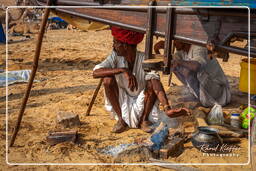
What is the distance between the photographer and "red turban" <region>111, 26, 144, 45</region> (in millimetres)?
4237

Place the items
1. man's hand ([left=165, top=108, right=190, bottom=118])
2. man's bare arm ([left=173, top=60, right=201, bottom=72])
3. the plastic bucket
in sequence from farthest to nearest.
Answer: the plastic bucket → man's bare arm ([left=173, top=60, right=201, bottom=72]) → man's hand ([left=165, top=108, right=190, bottom=118])


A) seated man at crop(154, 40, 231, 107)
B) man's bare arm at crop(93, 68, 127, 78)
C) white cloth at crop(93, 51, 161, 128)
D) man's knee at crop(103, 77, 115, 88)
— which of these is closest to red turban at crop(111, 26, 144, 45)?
white cloth at crop(93, 51, 161, 128)

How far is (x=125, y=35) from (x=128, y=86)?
2.39 feet

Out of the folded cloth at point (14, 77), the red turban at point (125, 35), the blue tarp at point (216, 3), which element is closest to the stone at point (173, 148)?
the red turban at point (125, 35)

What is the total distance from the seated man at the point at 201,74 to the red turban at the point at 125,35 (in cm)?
106

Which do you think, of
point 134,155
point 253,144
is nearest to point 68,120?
point 134,155

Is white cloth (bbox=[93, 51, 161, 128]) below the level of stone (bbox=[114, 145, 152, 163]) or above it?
above

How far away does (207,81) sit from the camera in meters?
5.27

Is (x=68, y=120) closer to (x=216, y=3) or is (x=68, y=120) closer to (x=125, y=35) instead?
(x=125, y=35)

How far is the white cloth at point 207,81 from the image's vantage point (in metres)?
5.23

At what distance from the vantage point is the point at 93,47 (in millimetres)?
11945

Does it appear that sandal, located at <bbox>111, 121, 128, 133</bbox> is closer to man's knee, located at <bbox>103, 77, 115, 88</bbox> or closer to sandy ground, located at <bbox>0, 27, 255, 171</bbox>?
sandy ground, located at <bbox>0, 27, 255, 171</bbox>

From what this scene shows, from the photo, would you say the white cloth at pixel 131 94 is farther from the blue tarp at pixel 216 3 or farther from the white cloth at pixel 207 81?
the blue tarp at pixel 216 3

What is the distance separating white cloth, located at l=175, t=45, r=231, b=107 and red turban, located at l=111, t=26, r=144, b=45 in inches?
51.3
